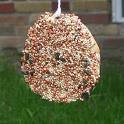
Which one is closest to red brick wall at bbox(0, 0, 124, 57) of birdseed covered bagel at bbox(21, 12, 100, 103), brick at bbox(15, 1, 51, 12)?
brick at bbox(15, 1, 51, 12)

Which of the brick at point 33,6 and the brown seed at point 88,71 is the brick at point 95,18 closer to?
the brick at point 33,6

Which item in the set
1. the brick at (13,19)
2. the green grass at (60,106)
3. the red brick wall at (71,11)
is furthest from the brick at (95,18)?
the green grass at (60,106)

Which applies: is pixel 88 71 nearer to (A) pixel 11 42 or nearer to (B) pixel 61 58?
(B) pixel 61 58

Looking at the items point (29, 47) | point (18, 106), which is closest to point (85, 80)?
point (29, 47)

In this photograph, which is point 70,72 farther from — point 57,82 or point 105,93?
point 105,93

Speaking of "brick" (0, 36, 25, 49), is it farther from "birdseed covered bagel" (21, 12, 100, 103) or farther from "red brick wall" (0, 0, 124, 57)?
"birdseed covered bagel" (21, 12, 100, 103)

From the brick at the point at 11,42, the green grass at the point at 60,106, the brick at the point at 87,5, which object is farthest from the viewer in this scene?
the brick at the point at 11,42
